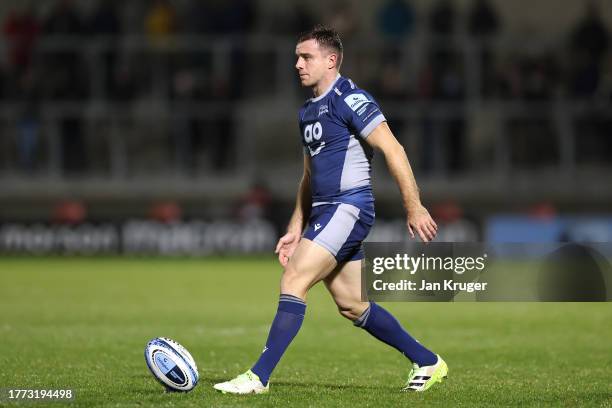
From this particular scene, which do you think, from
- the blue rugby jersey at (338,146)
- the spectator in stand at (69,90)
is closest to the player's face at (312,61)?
the blue rugby jersey at (338,146)

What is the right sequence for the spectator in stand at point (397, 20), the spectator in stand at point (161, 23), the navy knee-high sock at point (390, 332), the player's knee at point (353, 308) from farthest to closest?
1. the spectator in stand at point (397, 20)
2. the spectator in stand at point (161, 23)
3. the navy knee-high sock at point (390, 332)
4. the player's knee at point (353, 308)

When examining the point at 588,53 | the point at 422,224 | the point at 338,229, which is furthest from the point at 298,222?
the point at 588,53

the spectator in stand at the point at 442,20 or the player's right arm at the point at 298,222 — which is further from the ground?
the spectator in stand at the point at 442,20

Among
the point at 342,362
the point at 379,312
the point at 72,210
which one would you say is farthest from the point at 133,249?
the point at 379,312

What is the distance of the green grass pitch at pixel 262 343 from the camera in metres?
7.84

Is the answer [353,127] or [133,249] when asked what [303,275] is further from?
[133,249]

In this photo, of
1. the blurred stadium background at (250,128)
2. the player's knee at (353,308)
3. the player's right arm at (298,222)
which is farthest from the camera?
the blurred stadium background at (250,128)

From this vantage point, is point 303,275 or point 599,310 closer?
point 303,275

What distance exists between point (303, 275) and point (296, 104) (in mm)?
16227

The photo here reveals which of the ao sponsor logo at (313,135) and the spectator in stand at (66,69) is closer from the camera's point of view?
the ao sponsor logo at (313,135)

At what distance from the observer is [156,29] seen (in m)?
24.2

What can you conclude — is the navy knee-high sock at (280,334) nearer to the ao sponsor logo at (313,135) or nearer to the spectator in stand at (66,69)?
the ao sponsor logo at (313,135)

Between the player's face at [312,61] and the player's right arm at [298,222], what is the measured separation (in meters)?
0.59

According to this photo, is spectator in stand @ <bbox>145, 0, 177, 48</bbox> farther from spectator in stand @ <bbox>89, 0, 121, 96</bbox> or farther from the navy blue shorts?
the navy blue shorts
